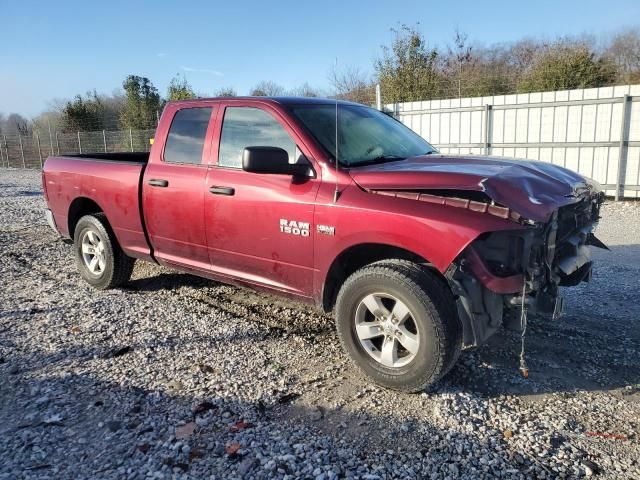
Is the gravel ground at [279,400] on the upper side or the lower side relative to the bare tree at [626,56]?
lower

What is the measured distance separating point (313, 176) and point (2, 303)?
12.1 ft

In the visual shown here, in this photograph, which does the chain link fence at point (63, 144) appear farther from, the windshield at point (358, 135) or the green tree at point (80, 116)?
the windshield at point (358, 135)

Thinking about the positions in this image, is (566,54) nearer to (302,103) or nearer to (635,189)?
(635,189)

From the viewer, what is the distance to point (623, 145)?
10.9 meters

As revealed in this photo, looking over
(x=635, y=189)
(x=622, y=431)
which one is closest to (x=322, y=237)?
(x=622, y=431)

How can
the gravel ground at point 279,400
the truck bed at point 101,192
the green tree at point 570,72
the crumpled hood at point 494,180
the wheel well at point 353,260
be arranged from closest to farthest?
the gravel ground at point 279,400 < the crumpled hood at point 494,180 < the wheel well at point 353,260 < the truck bed at point 101,192 < the green tree at point 570,72

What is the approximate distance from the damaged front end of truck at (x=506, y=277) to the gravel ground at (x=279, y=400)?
0.56 meters

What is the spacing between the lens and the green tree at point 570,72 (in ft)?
47.8

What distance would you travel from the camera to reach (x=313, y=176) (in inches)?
143

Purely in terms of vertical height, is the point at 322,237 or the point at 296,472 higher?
the point at 322,237

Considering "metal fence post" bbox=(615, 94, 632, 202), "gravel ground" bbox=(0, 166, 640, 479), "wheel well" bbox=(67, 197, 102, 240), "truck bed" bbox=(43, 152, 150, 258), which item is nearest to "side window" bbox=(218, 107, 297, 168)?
"truck bed" bbox=(43, 152, 150, 258)

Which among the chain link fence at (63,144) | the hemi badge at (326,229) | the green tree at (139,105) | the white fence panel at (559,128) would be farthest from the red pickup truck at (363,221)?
the green tree at (139,105)

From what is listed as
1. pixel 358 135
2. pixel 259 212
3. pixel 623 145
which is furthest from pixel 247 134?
pixel 623 145

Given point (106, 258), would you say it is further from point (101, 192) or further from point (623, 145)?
point (623, 145)
